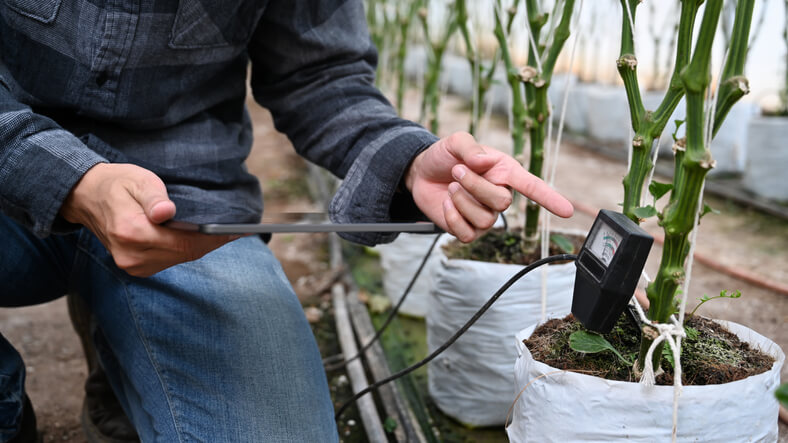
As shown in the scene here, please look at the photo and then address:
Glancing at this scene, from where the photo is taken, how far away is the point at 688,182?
1.97ft

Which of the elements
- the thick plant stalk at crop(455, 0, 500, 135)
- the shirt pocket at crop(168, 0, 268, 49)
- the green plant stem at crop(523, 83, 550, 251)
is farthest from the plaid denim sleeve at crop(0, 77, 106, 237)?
the thick plant stalk at crop(455, 0, 500, 135)

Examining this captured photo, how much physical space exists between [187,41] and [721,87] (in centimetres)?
68

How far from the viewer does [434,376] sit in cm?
120

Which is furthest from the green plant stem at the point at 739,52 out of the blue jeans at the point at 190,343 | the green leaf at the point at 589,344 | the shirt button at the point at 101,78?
the shirt button at the point at 101,78

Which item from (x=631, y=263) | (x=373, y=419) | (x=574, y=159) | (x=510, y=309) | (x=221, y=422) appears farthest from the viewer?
(x=574, y=159)

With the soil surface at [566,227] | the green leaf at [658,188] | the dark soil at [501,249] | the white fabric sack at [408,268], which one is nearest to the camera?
the green leaf at [658,188]

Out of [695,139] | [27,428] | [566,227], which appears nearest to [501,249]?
[695,139]

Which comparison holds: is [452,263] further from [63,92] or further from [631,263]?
[63,92]

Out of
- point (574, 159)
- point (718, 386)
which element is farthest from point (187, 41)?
point (574, 159)

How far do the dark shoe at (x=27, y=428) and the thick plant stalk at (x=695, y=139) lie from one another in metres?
0.87

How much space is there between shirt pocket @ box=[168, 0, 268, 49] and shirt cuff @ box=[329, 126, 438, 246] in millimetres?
270

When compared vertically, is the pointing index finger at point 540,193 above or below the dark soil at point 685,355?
above

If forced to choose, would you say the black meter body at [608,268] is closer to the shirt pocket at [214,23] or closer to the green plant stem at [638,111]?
the green plant stem at [638,111]

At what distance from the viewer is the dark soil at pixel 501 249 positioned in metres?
1.15
